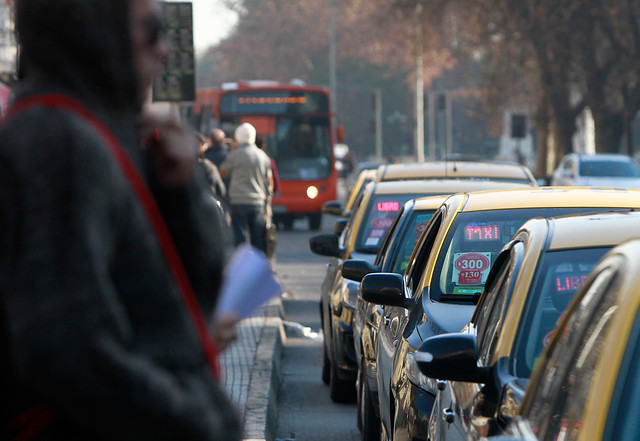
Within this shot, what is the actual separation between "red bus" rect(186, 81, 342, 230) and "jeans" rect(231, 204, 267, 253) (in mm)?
15116

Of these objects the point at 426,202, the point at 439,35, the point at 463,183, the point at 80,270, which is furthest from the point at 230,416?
the point at 439,35

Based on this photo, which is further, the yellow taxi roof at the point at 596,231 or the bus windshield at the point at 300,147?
the bus windshield at the point at 300,147

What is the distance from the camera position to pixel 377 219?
9.74 metres

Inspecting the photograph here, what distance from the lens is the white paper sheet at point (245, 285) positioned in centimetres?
224

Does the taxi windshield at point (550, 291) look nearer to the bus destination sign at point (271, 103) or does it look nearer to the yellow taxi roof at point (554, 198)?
the yellow taxi roof at point (554, 198)

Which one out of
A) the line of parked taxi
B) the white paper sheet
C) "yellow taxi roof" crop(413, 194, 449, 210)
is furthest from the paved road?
the white paper sheet

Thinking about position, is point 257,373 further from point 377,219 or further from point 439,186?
point 439,186

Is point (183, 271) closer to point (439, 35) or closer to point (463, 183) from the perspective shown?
point (463, 183)

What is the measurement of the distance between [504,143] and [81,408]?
3651 inches

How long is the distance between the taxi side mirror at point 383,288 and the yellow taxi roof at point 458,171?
397 centimetres

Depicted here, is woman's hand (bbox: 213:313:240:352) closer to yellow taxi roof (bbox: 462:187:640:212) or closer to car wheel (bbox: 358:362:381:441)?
yellow taxi roof (bbox: 462:187:640:212)

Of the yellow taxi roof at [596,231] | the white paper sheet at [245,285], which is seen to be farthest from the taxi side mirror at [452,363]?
the white paper sheet at [245,285]

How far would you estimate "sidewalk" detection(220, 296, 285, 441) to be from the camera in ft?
24.2

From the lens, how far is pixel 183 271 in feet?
6.72
